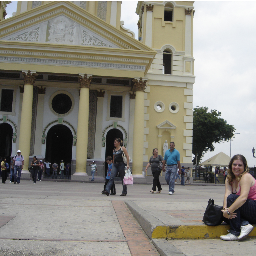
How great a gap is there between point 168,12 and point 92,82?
10.3 meters

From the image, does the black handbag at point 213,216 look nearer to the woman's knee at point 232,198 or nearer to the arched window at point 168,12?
the woman's knee at point 232,198

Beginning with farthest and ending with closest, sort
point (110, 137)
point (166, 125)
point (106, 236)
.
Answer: point (166, 125) < point (110, 137) < point (106, 236)

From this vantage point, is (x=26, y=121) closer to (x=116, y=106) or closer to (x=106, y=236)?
(x=116, y=106)

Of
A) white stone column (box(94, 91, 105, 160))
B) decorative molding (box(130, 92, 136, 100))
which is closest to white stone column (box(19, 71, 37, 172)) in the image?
white stone column (box(94, 91, 105, 160))

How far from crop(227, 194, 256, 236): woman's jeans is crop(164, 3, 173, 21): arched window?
28.4 m

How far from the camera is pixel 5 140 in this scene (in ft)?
87.9

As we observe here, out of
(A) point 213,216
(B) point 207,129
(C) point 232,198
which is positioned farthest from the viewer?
(B) point 207,129

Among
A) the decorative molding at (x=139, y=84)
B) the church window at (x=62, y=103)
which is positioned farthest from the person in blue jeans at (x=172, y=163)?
the church window at (x=62, y=103)

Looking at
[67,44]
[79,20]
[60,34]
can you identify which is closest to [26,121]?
[67,44]

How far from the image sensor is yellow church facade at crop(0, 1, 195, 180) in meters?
24.0

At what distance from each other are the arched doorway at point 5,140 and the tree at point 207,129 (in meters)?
32.7

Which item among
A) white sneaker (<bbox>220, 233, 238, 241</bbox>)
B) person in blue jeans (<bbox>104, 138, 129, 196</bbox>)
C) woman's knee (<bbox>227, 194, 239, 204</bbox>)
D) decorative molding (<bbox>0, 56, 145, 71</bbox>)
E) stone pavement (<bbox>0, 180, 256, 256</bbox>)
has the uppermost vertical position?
decorative molding (<bbox>0, 56, 145, 71</bbox>)

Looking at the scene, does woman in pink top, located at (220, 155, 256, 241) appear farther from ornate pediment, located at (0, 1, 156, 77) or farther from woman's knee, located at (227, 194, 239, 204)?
ornate pediment, located at (0, 1, 156, 77)

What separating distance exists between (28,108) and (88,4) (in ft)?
39.8
